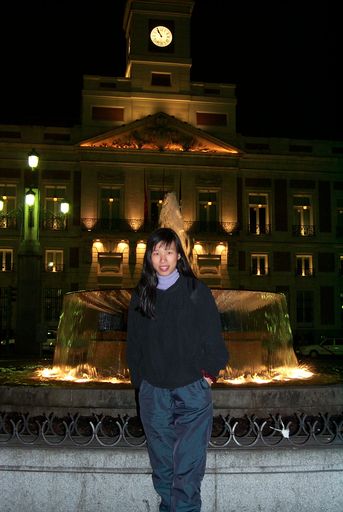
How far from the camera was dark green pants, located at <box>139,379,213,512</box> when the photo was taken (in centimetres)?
348

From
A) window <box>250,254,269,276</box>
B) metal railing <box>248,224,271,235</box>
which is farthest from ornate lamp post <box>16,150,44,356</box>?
metal railing <box>248,224,271,235</box>

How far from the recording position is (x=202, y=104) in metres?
40.5

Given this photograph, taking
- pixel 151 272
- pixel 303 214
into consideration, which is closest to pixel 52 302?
pixel 303 214

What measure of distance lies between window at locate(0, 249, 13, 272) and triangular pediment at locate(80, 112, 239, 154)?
305 inches

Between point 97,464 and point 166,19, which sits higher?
point 166,19

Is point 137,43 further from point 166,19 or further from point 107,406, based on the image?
point 107,406

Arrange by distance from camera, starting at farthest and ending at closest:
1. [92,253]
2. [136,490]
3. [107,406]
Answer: [92,253], [107,406], [136,490]

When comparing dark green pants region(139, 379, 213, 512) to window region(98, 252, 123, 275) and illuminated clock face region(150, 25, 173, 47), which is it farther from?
illuminated clock face region(150, 25, 173, 47)

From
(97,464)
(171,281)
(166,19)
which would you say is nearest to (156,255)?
(171,281)

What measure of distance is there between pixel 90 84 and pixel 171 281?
38.0 m

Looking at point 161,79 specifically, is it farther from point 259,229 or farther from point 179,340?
point 179,340

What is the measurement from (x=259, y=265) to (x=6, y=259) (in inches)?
604

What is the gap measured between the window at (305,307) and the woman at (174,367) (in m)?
36.0

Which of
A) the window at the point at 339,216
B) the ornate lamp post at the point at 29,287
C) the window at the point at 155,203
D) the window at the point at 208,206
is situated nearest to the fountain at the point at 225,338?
the ornate lamp post at the point at 29,287
